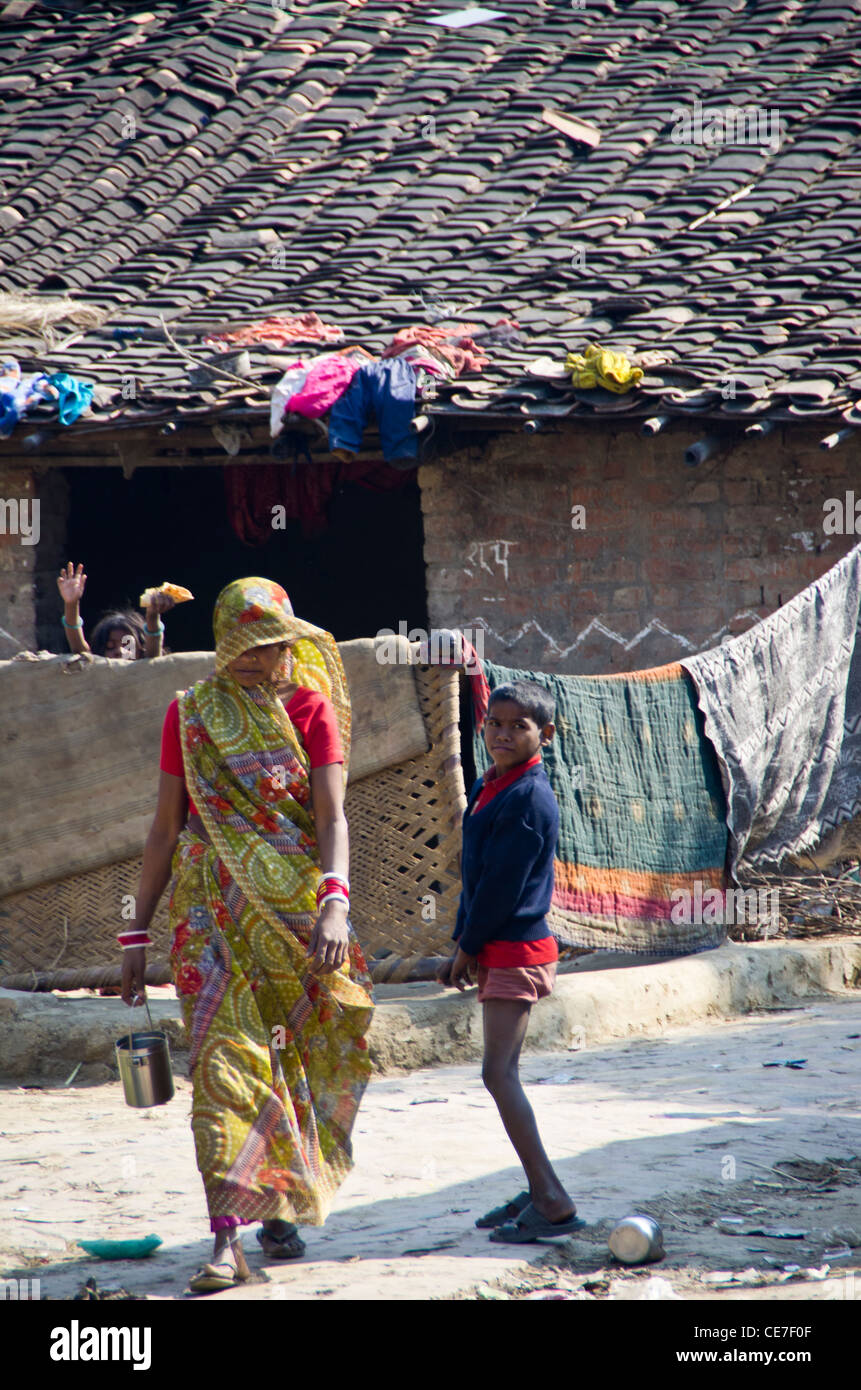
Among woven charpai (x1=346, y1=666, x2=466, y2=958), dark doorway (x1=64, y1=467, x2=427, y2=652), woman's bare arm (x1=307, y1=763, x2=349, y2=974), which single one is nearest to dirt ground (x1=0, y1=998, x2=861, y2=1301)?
woven charpai (x1=346, y1=666, x2=466, y2=958)

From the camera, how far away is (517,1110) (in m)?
3.39

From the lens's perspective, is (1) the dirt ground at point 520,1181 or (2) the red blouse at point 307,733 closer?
(1) the dirt ground at point 520,1181

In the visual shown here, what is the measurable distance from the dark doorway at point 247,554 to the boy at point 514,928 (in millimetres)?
6572

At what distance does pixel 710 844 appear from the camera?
6.17m

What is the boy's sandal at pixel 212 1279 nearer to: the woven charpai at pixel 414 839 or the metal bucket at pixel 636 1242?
the metal bucket at pixel 636 1242

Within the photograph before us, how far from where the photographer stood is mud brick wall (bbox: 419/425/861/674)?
24.3 ft

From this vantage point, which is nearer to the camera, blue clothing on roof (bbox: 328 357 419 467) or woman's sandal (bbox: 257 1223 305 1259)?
woman's sandal (bbox: 257 1223 305 1259)

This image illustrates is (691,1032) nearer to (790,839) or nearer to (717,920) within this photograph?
(717,920)

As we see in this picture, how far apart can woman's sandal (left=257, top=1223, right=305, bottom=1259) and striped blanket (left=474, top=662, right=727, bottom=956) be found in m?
2.22

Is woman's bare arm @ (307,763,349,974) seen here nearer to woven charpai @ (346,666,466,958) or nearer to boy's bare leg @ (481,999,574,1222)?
boy's bare leg @ (481,999,574,1222)

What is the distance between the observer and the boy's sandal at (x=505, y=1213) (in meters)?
3.43

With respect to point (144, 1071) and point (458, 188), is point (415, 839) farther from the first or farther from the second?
point (458, 188)

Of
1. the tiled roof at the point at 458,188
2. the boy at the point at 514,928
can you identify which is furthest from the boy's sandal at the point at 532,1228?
the tiled roof at the point at 458,188

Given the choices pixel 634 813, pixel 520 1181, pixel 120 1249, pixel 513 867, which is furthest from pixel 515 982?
pixel 634 813
